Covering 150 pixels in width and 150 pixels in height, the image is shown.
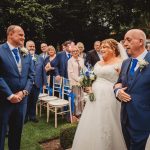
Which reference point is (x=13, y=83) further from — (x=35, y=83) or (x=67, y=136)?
(x=35, y=83)

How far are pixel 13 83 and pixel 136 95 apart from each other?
2171 mm

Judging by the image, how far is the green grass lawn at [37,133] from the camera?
7.81 metres

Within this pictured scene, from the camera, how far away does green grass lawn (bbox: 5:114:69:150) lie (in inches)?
307

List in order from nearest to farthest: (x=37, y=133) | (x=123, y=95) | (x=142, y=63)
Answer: (x=142, y=63)
(x=123, y=95)
(x=37, y=133)

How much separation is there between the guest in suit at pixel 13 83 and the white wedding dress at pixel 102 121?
1195 mm

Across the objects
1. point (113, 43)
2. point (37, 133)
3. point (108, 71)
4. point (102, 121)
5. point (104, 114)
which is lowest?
point (37, 133)

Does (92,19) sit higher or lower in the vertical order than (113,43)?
higher

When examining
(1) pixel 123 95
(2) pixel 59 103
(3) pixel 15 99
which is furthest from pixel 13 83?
(2) pixel 59 103

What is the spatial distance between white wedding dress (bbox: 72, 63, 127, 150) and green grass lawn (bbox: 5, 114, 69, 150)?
1323 millimetres

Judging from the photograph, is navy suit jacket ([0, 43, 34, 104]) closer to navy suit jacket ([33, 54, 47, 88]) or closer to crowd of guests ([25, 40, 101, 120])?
crowd of guests ([25, 40, 101, 120])

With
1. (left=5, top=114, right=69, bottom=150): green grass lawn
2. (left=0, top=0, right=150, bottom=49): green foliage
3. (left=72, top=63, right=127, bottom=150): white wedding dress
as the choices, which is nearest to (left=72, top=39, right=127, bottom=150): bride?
(left=72, top=63, right=127, bottom=150): white wedding dress

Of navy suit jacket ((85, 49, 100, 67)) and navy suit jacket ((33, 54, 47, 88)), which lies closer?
navy suit jacket ((33, 54, 47, 88))

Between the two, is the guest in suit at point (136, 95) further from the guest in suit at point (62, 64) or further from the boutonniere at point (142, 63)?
the guest in suit at point (62, 64)

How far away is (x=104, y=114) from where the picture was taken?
266 inches
